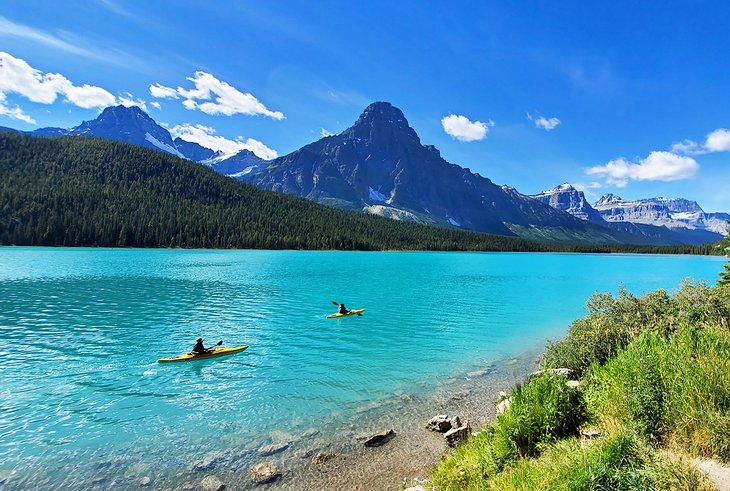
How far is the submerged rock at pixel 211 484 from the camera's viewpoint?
12.5 meters

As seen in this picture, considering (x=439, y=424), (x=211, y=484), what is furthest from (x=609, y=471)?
(x=211, y=484)

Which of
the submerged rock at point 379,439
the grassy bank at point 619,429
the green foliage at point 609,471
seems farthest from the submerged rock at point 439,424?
the green foliage at point 609,471

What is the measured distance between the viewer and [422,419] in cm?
1741

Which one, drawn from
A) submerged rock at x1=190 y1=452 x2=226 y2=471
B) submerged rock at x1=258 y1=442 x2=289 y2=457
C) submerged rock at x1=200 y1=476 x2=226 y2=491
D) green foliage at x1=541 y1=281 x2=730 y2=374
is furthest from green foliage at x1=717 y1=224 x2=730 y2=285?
submerged rock at x1=200 y1=476 x2=226 y2=491

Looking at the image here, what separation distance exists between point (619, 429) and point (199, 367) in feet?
77.1

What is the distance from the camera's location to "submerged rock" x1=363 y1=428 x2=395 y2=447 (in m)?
15.1

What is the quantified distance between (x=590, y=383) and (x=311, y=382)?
14.8 metres

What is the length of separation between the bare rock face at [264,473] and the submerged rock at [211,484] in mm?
1037

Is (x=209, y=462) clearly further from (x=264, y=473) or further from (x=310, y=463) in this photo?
(x=310, y=463)

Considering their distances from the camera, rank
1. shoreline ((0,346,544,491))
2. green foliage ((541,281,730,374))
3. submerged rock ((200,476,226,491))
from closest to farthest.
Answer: submerged rock ((200,476,226,491)), shoreline ((0,346,544,491)), green foliage ((541,281,730,374))

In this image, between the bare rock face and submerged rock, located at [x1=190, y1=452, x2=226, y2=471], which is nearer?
the bare rock face

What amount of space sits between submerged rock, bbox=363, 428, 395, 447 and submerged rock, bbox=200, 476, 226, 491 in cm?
547

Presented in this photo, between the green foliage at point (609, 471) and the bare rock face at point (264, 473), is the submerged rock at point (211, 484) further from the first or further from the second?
the green foliage at point (609, 471)

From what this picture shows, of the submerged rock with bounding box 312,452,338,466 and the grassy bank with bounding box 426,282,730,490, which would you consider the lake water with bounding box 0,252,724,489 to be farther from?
the grassy bank with bounding box 426,282,730,490
